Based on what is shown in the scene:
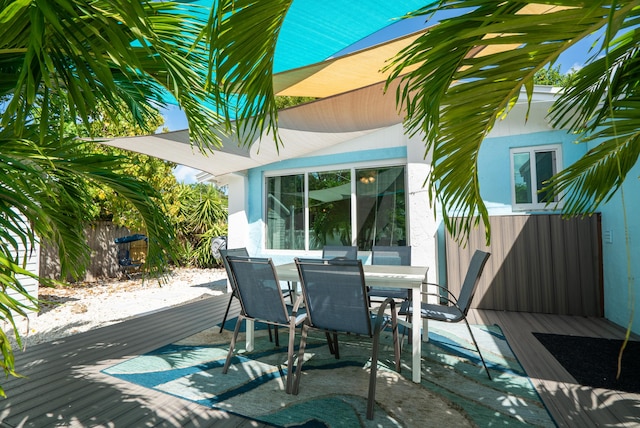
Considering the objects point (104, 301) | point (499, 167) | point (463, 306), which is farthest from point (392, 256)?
point (104, 301)

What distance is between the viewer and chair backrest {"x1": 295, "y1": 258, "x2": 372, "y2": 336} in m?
2.60

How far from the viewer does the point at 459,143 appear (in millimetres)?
1812

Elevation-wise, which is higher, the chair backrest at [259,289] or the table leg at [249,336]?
the chair backrest at [259,289]

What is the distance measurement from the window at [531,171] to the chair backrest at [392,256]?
8.86 ft

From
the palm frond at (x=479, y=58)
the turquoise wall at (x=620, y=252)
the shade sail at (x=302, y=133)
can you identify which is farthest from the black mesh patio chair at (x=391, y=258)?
the palm frond at (x=479, y=58)

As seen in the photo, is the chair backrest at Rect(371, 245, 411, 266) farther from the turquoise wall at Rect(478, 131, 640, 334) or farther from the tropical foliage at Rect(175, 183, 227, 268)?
the tropical foliage at Rect(175, 183, 227, 268)

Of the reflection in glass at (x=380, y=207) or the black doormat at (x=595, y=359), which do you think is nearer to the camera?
the black doormat at (x=595, y=359)

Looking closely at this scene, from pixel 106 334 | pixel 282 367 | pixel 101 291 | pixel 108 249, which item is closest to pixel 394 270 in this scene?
pixel 282 367

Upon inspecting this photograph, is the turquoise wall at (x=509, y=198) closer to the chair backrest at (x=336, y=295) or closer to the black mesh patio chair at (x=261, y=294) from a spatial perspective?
the chair backrest at (x=336, y=295)

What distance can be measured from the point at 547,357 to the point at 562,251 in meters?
2.62

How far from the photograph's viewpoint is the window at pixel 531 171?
6.00 metres

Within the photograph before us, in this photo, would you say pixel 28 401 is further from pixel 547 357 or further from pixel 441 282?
pixel 441 282

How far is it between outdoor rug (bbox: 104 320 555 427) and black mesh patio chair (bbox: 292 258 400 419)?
33 cm

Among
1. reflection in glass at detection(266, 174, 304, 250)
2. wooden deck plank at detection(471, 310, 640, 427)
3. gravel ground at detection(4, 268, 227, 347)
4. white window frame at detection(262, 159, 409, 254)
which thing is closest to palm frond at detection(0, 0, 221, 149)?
gravel ground at detection(4, 268, 227, 347)
